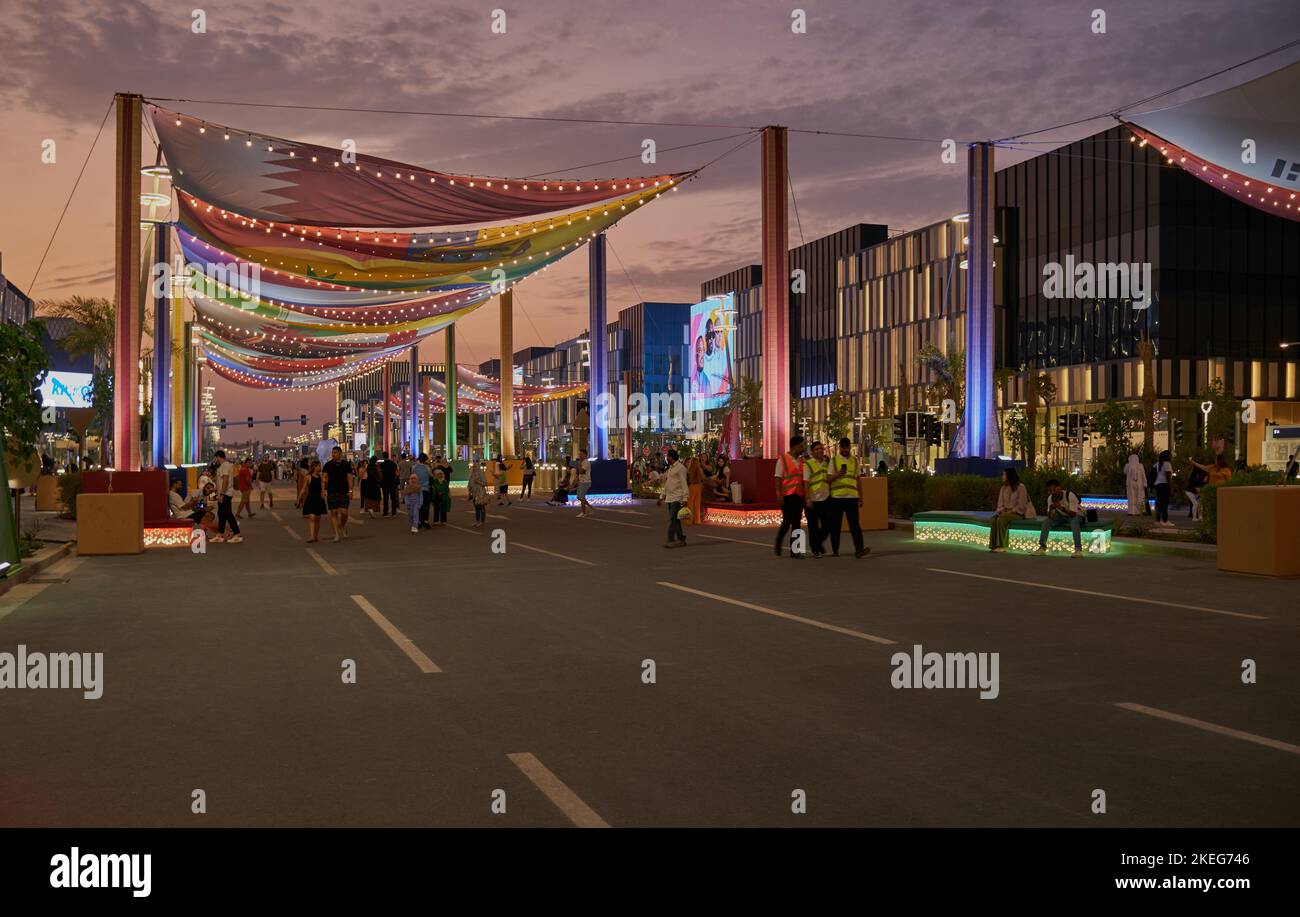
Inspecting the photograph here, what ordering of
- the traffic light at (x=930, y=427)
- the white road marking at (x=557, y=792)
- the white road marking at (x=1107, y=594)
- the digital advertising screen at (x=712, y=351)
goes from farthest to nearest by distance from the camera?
the digital advertising screen at (x=712, y=351)
the traffic light at (x=930, y=427)
the white road marking at (x=1107, y=594)
the white road marking at (x=557, y=792)

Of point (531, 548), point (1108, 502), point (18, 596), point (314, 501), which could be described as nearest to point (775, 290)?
point (531, 548)

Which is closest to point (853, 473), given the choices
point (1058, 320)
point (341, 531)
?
point (341, 531)

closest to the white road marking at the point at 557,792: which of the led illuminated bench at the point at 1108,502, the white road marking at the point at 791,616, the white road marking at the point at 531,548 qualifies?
the white road marking at the point at 791,616

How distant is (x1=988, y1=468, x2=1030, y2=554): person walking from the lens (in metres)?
20.5

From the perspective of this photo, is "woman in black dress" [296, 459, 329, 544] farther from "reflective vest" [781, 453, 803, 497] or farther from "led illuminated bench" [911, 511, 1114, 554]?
"led illuminated bench" [911, 511, 1114, 554]

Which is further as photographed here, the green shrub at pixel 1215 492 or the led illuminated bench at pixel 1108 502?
the led illuminated bench at pixel 1108 502

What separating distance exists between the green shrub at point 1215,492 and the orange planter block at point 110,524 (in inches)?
722

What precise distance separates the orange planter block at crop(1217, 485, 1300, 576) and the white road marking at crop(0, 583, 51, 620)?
15364 millimetres

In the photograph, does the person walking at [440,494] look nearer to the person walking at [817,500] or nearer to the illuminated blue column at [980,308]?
the person walking at [817,500]

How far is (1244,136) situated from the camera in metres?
19.2

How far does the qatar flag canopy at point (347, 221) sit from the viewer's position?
21.6 metres

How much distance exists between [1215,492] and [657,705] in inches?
600

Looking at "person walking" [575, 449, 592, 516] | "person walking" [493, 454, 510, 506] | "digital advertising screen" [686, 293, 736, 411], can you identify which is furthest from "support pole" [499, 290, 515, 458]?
"digital advertising screen" [686, 293, 736, 411]
